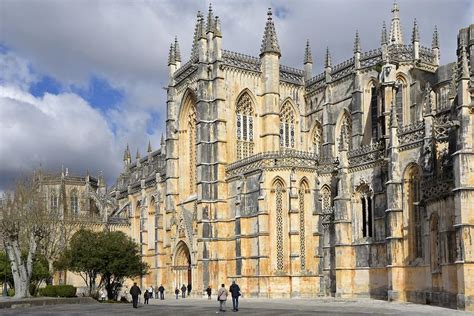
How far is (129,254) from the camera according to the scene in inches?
1832

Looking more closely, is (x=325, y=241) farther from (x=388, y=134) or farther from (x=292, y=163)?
(x=388, y=134)

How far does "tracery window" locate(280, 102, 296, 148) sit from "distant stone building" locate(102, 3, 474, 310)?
0.43ft

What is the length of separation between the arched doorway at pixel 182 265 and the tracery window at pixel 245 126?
9286 mm

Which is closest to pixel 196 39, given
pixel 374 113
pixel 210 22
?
pixel 210 22

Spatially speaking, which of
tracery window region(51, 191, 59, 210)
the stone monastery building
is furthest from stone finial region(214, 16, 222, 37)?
tracery window region(51, 191, 59, 210)

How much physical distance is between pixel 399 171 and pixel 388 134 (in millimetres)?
3066

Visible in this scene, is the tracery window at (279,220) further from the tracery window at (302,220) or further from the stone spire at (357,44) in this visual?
the stone spire at (357,44)

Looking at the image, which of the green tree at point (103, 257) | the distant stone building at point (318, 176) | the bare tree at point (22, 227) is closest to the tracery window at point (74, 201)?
the distant stone building at point (318, 176)

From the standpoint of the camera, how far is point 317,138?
58.2m

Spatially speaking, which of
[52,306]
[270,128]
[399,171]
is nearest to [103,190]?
[270,128]

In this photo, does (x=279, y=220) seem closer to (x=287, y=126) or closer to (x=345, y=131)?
(x=345, y=131)

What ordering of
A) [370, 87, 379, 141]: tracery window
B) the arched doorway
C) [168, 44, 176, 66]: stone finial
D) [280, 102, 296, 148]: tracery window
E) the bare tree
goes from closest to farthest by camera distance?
1. the bare tree
2. [370, 87, 379, 141]: tracery window
3. the arched doorway
4. [280, 102, 296, 148]: tracery window
5. [168, 44, 176, 66]: stone finial

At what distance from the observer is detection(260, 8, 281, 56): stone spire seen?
54438 millimetres

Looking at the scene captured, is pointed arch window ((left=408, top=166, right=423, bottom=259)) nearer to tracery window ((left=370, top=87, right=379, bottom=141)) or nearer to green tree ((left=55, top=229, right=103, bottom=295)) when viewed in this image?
tracery window ((left=370, top=87, right=379, bottom=141))
